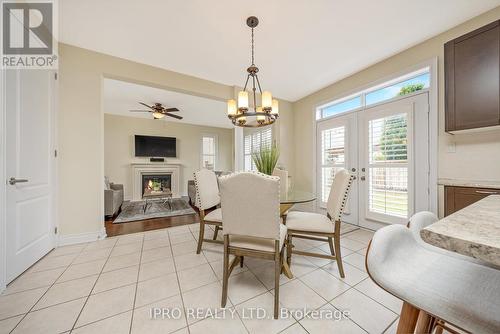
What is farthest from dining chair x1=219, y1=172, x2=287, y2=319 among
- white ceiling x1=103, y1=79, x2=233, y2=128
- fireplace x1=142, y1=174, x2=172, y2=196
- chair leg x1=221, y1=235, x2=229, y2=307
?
fireplace x1=142, y1=174, x2=172, y2=196

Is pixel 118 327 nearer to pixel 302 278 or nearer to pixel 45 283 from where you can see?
pixel 45 283

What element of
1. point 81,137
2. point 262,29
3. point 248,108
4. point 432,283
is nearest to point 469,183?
point 432,283

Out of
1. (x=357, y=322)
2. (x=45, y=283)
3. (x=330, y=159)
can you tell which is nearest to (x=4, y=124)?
(x=45, y=283)

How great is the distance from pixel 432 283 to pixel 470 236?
1.01 feet

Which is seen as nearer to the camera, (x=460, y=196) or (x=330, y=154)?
(x=460, y=196)

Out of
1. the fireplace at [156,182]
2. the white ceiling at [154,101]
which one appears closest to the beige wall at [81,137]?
the white ceiling at [154,101]

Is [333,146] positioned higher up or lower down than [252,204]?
higher up

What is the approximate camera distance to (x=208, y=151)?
23.3 ft

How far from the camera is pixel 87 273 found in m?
1.72

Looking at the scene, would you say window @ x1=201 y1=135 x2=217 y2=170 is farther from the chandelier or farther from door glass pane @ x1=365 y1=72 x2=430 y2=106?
door glass pane @ x1=365 y1=72 x2=430 y2=106

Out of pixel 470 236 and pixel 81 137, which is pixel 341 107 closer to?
pixel 470 236

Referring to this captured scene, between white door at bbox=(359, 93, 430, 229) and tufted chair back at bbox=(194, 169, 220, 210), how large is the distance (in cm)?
240

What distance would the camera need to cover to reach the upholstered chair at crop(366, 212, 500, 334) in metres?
0.50

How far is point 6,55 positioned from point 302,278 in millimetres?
3326
